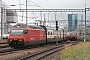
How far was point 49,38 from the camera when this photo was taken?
4419cm

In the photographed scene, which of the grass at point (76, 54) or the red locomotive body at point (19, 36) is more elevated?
the red locomotive body at point (19, 36)

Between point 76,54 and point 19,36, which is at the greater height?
point 19,36

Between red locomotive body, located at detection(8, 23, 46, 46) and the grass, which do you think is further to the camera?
red locomotive body, located at detection(8, 23, 46, 46)

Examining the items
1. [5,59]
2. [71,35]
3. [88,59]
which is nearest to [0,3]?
[71,35]

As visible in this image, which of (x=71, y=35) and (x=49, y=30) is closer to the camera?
(x=49, y=30)

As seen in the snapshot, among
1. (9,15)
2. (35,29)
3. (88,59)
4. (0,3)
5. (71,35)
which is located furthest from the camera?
(9,15)

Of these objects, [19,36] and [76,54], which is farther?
[19,36]

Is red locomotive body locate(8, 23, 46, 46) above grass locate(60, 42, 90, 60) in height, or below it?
above

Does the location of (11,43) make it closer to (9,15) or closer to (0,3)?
(0,3)

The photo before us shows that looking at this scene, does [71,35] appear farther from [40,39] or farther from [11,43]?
[11,43]

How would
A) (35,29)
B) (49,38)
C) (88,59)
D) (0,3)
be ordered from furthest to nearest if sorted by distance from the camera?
1. (0,3)
2. (49,38)
3. (35,29)
4. (88,59)

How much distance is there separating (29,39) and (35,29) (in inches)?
144

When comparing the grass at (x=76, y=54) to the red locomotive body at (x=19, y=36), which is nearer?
the grass at (x=76, y=54)

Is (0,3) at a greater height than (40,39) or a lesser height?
greater
